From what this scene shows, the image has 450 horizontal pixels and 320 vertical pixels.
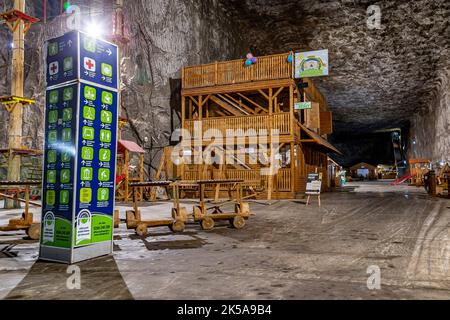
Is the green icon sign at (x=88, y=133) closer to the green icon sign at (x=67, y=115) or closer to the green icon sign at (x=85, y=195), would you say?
the green icon sign at (x=67, y=115)

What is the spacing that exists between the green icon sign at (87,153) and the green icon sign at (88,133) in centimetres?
17

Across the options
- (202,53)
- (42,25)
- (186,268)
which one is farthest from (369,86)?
(186,268)

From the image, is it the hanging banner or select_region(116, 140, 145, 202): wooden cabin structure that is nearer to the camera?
select_region(116, 140, 145, 202): wooden cabin structure

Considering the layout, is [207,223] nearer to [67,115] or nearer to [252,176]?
[67,115]

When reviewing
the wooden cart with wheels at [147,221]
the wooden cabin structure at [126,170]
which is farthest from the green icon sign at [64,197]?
the wooden cabin structure at [126,170]

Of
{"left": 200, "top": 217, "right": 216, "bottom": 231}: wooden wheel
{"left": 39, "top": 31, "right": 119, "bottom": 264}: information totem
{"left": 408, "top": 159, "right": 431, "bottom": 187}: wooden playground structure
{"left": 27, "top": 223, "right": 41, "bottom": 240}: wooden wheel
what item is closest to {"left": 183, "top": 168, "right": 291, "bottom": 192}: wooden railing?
{"left": 200, "top": 217, "right": 216, "bottom": 231}: wooden wheel

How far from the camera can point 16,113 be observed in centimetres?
1374

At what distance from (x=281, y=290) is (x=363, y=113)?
139ft

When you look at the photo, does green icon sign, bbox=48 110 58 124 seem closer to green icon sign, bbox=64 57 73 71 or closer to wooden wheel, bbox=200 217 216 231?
green icon sign, bbox=64 57 73 71

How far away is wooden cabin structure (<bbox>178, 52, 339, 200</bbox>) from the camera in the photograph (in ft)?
60.4

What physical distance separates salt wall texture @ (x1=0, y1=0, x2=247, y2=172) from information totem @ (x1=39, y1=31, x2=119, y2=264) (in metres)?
16.2

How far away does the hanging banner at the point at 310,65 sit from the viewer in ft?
60.1

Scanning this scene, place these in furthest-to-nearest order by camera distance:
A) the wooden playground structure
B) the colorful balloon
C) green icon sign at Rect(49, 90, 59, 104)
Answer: the wooden playground structure
the colorful balloon
green icon sign at Rect(49, 90, 59, 104)

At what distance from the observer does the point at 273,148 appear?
18.5 meters
